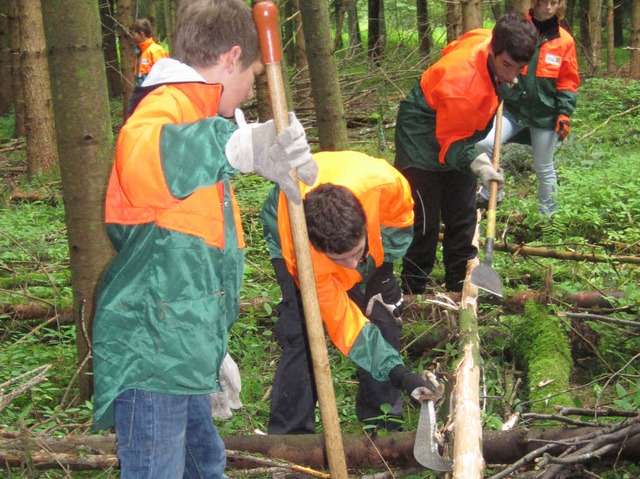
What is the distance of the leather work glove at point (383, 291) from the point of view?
3.57 m

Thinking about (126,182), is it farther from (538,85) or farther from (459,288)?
(538,85)

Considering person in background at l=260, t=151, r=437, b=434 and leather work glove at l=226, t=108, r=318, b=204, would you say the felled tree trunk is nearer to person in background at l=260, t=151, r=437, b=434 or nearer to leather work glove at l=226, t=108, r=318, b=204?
person in background at l=260, t=151, r=437, b=434

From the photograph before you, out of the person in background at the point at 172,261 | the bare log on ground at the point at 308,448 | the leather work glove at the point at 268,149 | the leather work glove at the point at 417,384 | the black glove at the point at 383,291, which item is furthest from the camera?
the black glove at the point at 383,291

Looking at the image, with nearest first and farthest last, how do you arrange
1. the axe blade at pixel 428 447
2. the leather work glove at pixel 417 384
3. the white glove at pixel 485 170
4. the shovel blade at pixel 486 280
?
1. the axe blade at pixel 428 447
2. the leather work glove at pixel 417 384
3. the shovel blade at pixel 486 280
4. the white glove at pixel 485 170

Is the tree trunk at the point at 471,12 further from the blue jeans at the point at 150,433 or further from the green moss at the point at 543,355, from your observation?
the blue jeans at the point at 150,433

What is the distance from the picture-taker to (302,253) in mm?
2092

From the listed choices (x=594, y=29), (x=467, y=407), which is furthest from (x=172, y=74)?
(x=594, y=29)

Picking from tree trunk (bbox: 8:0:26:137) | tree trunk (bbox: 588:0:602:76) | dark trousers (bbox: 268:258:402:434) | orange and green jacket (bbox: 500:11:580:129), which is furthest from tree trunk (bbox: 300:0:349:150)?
tree trunk (bbox: 588:0:602:76)

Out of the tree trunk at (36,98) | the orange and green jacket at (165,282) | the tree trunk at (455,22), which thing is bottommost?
the orange and green jacket at (165,282)

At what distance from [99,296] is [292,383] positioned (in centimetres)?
148

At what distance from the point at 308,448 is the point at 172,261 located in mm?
1417

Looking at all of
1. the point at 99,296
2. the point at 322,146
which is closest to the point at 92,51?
the point at 99,296

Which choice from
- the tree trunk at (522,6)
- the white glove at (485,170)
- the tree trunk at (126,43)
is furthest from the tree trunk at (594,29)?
the white glove at (485,170)

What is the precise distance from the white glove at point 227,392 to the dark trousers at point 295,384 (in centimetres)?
71
